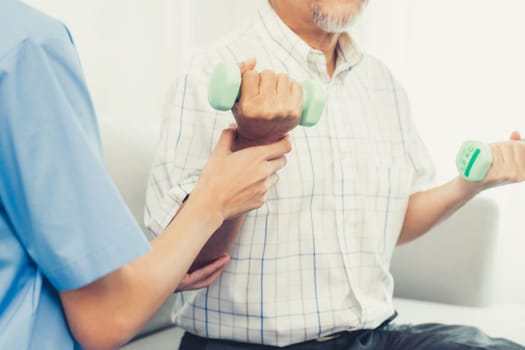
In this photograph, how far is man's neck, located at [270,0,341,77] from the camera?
3.91 feet

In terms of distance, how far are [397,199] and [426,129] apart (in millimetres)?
882

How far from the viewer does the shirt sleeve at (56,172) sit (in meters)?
→ 0.56

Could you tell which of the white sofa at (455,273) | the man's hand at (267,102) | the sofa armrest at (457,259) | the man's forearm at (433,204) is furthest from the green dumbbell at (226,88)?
the sofa armrest at (457,259)

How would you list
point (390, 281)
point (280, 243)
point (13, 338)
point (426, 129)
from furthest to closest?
1. point (426, 129)
2. point (390, 281)
3. point (280, 243)
4. point (13, 338)

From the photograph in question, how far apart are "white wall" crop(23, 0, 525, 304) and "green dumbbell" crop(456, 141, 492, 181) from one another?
0.90m

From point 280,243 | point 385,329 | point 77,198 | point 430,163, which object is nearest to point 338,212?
point 280,243

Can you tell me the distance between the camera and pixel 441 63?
2.04m

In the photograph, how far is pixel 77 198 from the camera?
584 mm

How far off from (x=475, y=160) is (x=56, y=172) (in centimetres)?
74

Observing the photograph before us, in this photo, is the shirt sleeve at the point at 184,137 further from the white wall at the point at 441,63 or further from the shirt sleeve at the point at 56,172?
the white wall at the point at 441,63

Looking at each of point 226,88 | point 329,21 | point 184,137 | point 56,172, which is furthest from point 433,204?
point 56,172

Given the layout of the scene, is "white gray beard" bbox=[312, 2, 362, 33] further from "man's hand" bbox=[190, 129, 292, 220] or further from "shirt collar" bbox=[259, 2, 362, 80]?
"man's hand" bbox=[190, 129, 292, 220]

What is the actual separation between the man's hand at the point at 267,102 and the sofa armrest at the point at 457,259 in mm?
1021

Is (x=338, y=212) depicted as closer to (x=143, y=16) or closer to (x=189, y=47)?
(x=143, y=16)
